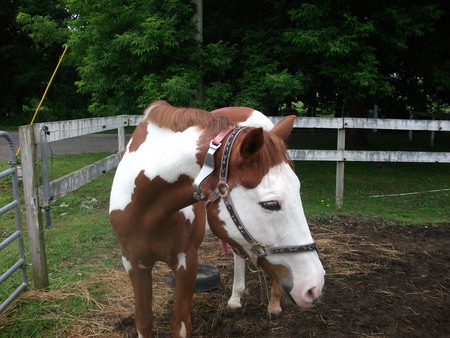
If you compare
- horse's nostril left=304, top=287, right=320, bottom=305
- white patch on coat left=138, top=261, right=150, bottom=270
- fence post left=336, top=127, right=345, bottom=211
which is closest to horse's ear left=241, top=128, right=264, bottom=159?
horse's nostril left=304, top=287, right=320, bottom=305

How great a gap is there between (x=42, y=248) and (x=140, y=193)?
1.63 m

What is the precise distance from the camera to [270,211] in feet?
4.99

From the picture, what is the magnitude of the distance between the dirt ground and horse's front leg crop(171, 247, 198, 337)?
47 centimetres

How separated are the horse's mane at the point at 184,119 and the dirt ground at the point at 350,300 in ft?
5.30

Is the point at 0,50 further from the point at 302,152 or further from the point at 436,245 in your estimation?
the point at 436,245

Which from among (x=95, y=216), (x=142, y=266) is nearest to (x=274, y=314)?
(x=142, y=266)

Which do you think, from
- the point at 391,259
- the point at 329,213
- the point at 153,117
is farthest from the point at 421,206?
the point at 153,117

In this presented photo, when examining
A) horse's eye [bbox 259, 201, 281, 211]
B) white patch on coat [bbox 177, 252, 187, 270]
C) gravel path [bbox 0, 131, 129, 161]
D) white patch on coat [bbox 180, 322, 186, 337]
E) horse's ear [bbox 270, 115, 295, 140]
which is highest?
horse's ear [bbox 270, 115, 295, 140]

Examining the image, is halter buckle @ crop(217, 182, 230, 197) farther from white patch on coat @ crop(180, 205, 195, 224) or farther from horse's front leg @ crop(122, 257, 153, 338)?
horse's front leg @ crop(122, 257, 153, 338)

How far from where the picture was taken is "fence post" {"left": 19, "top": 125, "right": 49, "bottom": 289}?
2836 mm

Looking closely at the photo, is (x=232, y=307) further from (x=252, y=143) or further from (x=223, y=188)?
(x=252, y=143)

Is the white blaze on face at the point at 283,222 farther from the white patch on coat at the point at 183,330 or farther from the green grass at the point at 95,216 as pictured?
the green grass at the point at 95,216

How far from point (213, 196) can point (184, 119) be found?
45 cm

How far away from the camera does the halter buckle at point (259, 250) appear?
156cm
